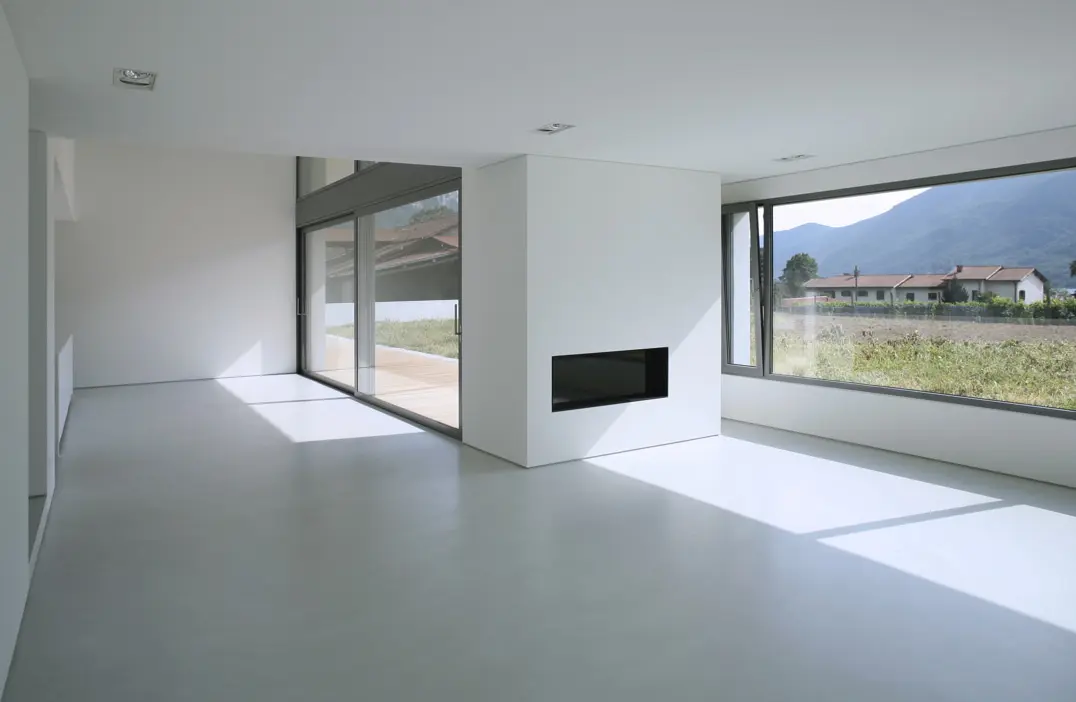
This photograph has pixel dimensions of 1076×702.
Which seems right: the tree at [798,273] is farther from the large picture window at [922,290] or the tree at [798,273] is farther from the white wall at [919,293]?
the white wall at [919,293]

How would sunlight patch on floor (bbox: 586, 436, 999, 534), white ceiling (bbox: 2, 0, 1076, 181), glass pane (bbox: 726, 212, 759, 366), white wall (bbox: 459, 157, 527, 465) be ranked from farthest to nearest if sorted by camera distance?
glass pane (bbox: 726, 212, 759, 366), white wall (bbox: 459, 157, 527, 465), sunlight patch on floor (bbox: 586, 436, 999, 534), white ceiling (bbox: 2, 0, 1076, 181)

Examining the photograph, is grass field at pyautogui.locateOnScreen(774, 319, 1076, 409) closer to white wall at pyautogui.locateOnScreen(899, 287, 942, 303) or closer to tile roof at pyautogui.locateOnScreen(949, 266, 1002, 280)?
white wall at pyautogui.locateOnScreen(899, 287, 942, 303)

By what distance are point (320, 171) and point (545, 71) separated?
7633 millimetres

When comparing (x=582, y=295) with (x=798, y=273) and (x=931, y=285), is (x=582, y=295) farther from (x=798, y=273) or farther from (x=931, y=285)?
(x=931, y=285)

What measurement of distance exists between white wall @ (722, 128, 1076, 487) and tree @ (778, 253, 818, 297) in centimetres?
62

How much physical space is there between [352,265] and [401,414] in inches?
93.3

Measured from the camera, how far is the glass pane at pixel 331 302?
9477 mm

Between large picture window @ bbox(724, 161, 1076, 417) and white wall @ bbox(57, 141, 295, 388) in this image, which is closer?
large picture window @ bbox(724, 161, 1076, 417)

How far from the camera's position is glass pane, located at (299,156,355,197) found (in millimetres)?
9445

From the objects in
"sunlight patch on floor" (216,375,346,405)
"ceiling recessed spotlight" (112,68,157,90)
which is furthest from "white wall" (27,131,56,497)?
"sunlight patch on floor" (216,375,346,405)

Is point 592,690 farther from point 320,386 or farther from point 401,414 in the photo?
point 320,386

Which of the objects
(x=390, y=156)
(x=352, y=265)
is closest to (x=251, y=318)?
(x=352, y=265)

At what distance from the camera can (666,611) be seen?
3.10 m

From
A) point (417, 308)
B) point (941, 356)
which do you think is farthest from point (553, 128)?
point (941, 356)
